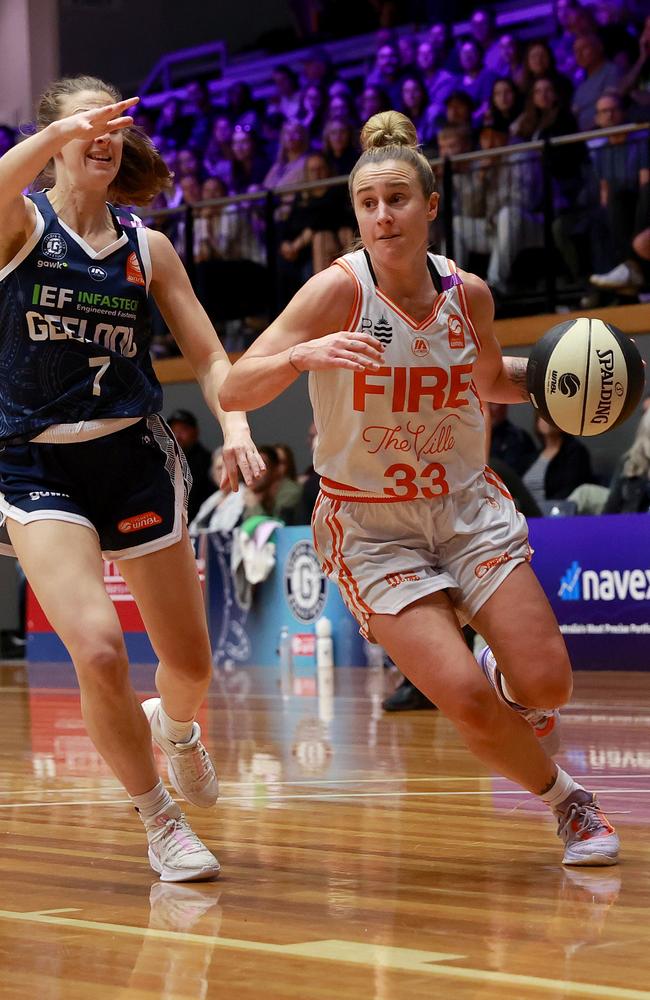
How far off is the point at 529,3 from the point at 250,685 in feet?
25.0

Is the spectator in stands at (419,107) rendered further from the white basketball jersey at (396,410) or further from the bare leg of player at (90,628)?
the bare leg of player at (90,628)

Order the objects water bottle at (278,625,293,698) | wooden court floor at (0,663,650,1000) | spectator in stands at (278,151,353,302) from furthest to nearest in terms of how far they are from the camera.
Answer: spectator in stands at (278,151,353,302), water bottle at (278,625,293,698), wooden court floor at (0,663,650,1000)

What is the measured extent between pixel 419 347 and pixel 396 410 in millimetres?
176

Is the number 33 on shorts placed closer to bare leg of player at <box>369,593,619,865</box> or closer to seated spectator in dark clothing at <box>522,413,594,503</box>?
bare leg of player at <box>369,593,619,865</box>

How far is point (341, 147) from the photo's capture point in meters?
12.8

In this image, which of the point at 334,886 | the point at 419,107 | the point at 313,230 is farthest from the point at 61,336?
the point at 419,107

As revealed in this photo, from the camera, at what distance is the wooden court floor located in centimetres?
271

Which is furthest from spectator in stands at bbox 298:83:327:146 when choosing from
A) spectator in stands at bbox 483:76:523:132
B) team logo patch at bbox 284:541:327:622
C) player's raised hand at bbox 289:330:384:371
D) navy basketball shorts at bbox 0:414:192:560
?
player's raised hand at bbox 289:330:384:371

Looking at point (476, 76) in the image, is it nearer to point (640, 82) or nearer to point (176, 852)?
point (640, 82)

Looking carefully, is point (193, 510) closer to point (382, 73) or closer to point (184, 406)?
point (184, 406)

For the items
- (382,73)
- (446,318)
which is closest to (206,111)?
(382,73)

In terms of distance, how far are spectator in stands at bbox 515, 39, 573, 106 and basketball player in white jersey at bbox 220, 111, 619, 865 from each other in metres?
8.02

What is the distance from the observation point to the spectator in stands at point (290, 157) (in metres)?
13.4

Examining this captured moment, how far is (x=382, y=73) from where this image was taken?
13.7m
